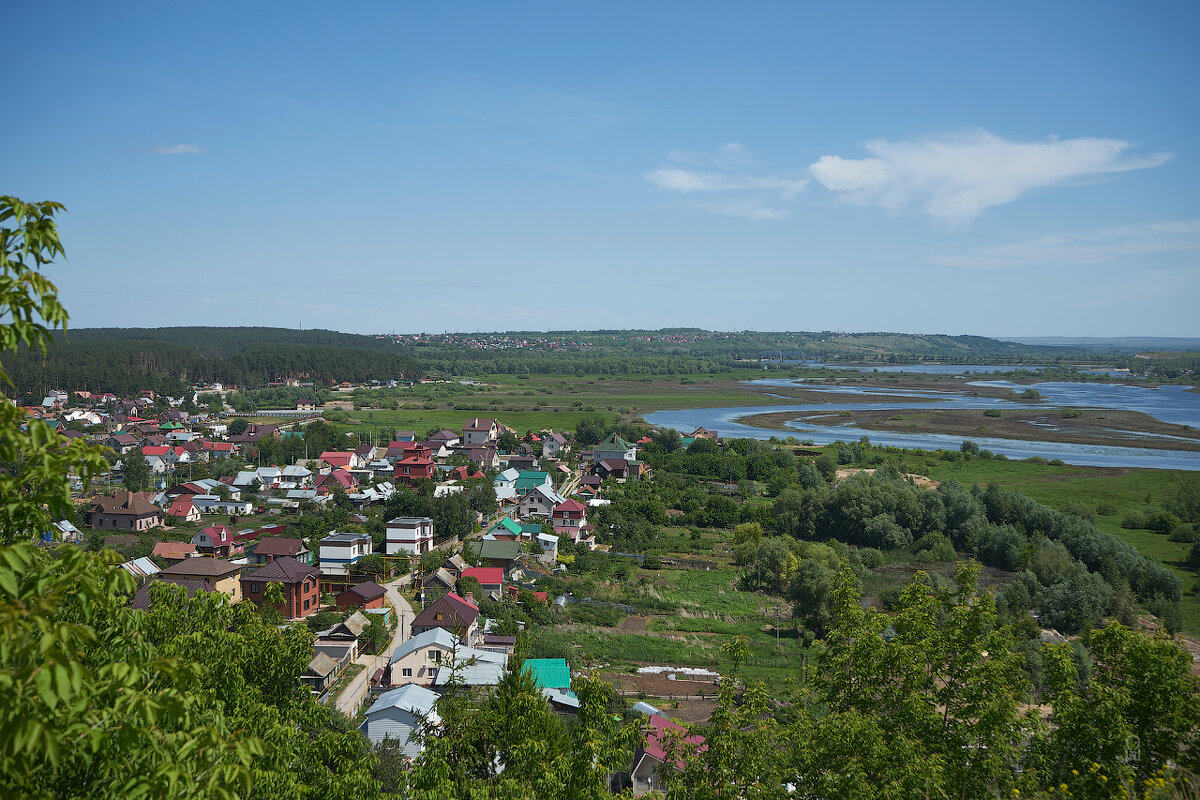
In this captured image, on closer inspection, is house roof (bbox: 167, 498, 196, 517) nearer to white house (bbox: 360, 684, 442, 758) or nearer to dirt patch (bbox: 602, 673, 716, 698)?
white house (bbox: 360, 684, 442, 758)

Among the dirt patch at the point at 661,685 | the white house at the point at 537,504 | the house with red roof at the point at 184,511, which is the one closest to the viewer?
the dirt patch at the point at 661,685

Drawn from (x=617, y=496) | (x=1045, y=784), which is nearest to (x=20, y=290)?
(x=1045, y=784)

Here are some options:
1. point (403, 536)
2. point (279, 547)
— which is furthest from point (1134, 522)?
point (279, 547)

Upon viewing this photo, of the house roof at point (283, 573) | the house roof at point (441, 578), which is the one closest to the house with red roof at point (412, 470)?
the house roof at point (441, 578)

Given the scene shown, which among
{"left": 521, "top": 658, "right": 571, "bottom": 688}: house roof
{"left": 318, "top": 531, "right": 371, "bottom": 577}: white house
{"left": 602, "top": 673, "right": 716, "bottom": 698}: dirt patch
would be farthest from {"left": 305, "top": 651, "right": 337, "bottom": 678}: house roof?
{"left": 318, "top": 531, "right": 371, "bottom": 577}: white house

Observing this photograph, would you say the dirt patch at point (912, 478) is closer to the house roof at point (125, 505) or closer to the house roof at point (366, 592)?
the house roof at point (366, 592)

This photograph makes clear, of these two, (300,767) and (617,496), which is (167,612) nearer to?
(300,767)
